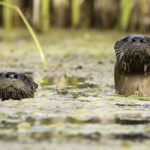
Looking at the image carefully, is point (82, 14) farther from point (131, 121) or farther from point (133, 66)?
point (131, 121)

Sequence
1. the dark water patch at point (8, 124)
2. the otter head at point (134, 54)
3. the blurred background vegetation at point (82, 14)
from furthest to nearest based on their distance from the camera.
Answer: the blurred background vegetation at point (82, 14) → the otter head at point (134, 54) → the dark water patch at point (8, 124)

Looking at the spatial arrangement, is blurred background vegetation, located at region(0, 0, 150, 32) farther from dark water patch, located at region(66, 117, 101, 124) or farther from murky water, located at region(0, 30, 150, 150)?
dark water patch, located at region(66, 117, 101, 124)

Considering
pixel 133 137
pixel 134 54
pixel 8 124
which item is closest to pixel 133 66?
pixel 134 54

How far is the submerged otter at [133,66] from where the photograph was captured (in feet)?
20.6

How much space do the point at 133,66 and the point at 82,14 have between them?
5898 millimetres

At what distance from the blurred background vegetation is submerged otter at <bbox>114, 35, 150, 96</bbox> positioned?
5.05m

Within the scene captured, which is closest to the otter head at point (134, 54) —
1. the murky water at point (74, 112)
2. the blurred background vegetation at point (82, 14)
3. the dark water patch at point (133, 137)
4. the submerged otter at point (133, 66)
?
the submerged otter at point (133, 66)

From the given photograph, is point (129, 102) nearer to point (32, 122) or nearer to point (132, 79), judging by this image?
point (132, 79)

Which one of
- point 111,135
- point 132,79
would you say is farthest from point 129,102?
point 111,135

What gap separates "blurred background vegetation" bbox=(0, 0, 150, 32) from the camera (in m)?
11.7

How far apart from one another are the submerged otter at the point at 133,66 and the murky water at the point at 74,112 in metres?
0.18

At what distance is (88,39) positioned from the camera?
39.3 feet

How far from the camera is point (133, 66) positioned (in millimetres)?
6453

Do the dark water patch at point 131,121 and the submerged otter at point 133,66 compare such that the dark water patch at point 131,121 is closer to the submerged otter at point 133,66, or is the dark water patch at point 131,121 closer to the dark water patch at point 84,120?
the dark water patch at point 84,120
